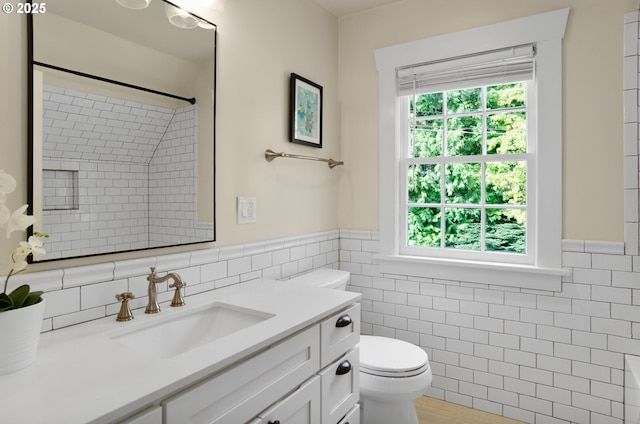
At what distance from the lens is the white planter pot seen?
928 mm

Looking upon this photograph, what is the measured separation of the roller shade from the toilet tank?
130cm

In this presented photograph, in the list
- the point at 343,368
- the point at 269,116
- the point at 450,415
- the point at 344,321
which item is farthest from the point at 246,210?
the point at 450,415

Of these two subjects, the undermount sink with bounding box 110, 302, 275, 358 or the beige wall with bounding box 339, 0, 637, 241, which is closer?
the undermount sink with bounding box 110, 302, 275, 358

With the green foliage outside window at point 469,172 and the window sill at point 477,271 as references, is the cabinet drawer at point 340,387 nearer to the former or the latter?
the window sill at point 477,271

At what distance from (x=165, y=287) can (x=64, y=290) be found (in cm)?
39

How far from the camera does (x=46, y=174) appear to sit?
Result: 4.10ft

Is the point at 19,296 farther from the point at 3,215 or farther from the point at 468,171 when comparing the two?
the point at 468,171

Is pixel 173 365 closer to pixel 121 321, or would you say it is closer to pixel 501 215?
pixel 121 321

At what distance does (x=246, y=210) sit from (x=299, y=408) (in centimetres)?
103

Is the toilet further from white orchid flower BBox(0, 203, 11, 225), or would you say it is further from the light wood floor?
white orchid flower BBox(0, 203, 11, 225)

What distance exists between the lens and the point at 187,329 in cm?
148

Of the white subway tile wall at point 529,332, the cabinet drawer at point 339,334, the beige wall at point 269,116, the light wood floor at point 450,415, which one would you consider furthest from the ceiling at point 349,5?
the light wood floor at point 450,415

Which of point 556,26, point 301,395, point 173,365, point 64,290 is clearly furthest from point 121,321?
point 556,26

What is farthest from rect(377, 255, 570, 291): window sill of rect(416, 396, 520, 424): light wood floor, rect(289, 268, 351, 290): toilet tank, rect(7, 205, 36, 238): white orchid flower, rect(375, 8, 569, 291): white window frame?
rect(7, 205, 36, 238): white orchid flower
